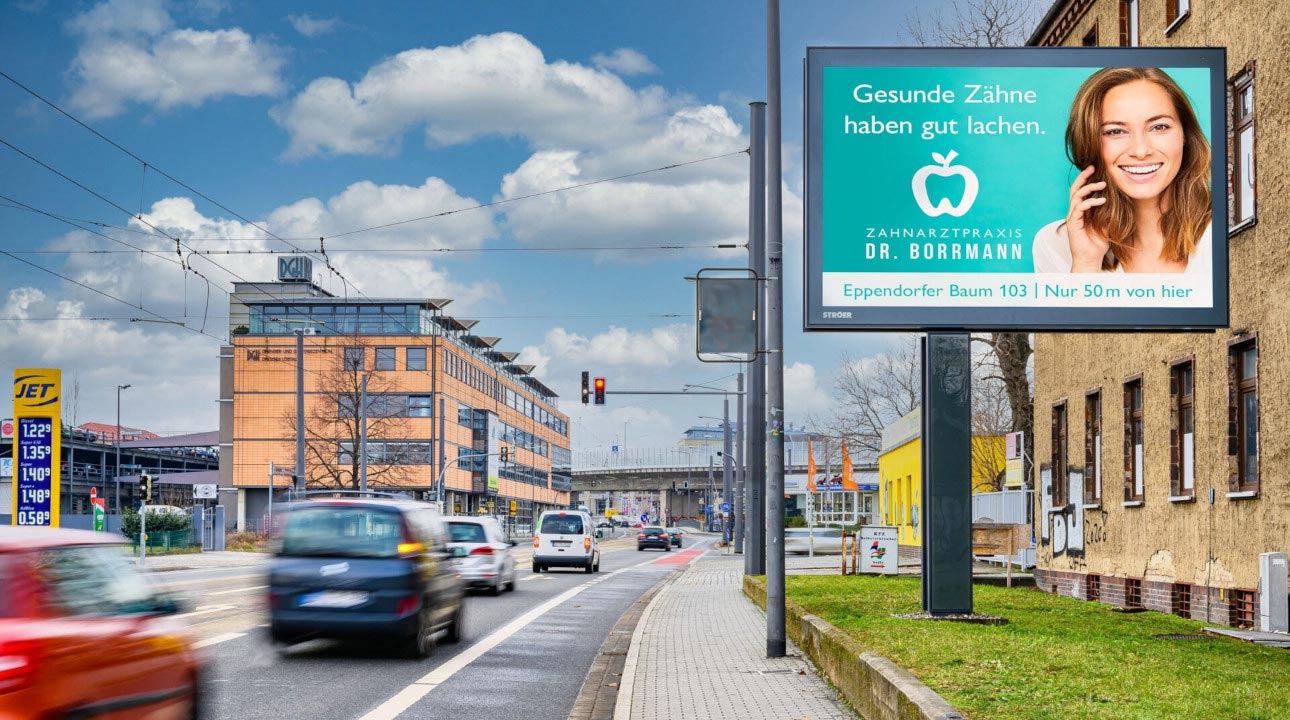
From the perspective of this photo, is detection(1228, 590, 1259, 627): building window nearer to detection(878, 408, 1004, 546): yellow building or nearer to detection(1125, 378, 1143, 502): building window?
detection(1125, 378, 1143, 502): building window

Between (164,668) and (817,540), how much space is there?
6872cm

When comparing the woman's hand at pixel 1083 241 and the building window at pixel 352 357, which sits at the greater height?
the building window at pixel 352 357

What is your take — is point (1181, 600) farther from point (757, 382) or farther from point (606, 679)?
point (757, 382)

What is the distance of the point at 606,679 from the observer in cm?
1320

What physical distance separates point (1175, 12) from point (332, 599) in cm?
1354

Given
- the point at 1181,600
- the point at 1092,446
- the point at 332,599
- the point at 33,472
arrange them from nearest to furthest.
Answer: the point at 332,599
the point at 1181,600
the point at 1092,446
the point at 33,472

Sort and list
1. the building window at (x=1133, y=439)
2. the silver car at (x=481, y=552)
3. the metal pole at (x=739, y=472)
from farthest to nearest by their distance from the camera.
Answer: the metal pole at (x=739, y=472), the silver car at (x=481, y=552), the building window at (x=1133, y=439)

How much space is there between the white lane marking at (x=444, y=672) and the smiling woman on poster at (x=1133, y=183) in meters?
7.34

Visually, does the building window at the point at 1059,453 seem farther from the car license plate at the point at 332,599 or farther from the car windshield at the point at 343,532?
the car license plate at the point at 332,599

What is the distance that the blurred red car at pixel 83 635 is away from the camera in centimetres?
617

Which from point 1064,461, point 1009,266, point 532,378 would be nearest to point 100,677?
point 1009,266

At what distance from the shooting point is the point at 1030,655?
10812 millimetres

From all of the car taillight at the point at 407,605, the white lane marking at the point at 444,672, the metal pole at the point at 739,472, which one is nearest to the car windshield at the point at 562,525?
the metal pole at the point at 739,472

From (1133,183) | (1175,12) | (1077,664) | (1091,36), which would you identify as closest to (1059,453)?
(1091,36)
